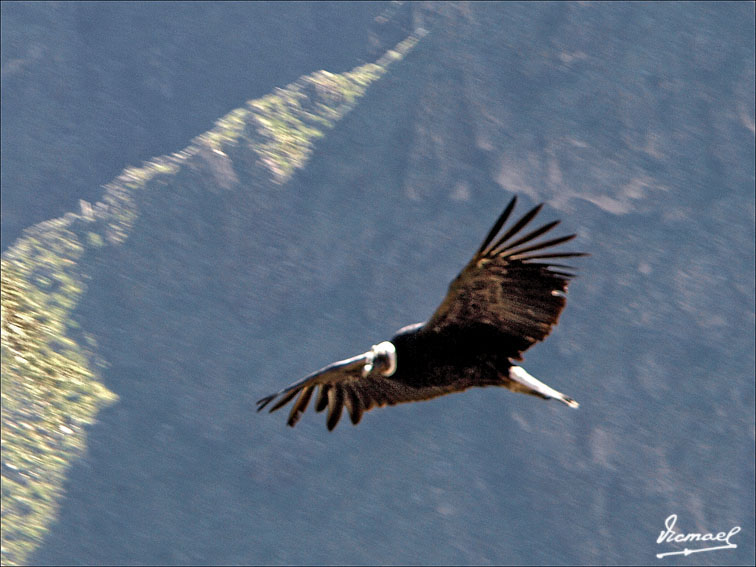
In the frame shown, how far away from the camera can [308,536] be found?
166ft

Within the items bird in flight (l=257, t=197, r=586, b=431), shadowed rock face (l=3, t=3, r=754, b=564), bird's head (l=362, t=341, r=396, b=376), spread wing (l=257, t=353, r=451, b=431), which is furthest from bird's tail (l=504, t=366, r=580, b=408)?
shadowed rock face (l=3, t=3, r=754, b=564)

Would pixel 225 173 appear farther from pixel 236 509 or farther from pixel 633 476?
pixel 633 476

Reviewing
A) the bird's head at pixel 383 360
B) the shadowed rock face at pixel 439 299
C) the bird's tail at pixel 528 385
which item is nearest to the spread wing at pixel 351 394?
the bird's head at pixel 383 360

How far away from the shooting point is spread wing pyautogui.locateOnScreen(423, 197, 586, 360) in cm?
931

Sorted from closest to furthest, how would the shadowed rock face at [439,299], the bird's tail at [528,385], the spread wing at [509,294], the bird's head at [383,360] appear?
the spread wing at [509,294] < the bird's tail at [528,385] < the bird's head at [383,360] < the shadowed rock face at [439,299]

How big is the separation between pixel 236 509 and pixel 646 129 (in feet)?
75.9

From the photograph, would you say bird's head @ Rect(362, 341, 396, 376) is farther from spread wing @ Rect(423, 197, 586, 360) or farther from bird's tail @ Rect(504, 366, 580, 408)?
bird's tail @ Rect(504, 366, 580, 408)

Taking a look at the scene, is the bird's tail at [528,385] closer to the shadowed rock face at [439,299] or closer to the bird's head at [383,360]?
the bird's head at [383,360]

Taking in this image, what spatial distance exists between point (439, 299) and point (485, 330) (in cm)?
3873

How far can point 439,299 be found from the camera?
48.5 metres

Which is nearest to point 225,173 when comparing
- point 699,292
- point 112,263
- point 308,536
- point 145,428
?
point 112,263

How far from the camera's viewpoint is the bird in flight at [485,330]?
30.6 ft

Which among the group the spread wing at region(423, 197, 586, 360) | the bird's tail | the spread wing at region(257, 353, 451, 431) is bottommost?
the spread wing at region(257, 353, 451, 431)

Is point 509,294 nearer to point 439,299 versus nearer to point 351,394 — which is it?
point 351,394
